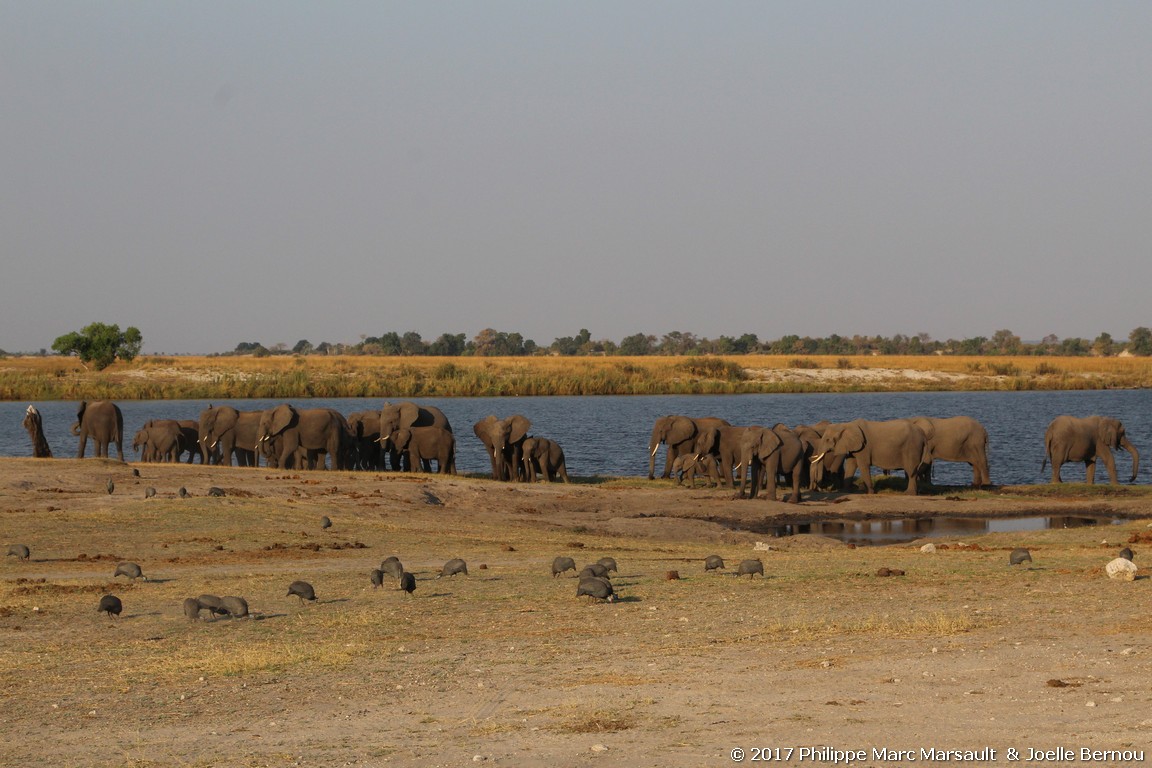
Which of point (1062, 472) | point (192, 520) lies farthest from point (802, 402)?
point (192, 520)

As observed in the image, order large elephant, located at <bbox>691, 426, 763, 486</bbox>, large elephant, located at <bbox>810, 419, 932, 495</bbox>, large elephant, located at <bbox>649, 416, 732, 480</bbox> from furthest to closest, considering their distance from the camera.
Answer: large elephant, located at <bbox>649, 416, 732, 480</bbox> < large elephant, located at <bbox>691, 426, 763, 486</bbox> < large elephant, located at <bbox>810, 419, 932, 495</bbox>

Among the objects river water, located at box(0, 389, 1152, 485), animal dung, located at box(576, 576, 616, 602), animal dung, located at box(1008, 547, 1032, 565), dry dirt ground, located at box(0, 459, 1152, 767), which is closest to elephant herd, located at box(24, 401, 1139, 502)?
river water, located at box(0, 389, 1152, 485)

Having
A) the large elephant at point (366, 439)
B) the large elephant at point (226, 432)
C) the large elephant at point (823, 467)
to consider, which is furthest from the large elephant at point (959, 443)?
the large elephant at point (226, 432)

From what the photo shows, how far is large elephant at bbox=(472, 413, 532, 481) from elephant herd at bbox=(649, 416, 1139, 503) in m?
4.11

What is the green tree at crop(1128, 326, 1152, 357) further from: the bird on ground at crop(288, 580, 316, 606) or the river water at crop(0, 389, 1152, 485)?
the bird on ground at crop(288, 580, 316, 606)

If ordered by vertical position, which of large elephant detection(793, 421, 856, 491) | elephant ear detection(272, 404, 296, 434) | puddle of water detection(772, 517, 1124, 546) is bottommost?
puddle of water detection(772, 517, 1124, 546)

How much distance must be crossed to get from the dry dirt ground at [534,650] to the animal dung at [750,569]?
15 cm

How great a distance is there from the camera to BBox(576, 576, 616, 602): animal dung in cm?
1577

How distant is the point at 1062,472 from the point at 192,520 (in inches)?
1323

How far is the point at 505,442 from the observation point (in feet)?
134

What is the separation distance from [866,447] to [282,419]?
1712cm

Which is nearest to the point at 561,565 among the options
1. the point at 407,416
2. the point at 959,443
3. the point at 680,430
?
the point at 680,430

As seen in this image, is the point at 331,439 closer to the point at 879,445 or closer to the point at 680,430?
the point at 680,430

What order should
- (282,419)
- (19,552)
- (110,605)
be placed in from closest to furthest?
(110,605) → (19,552) → (282,419)
